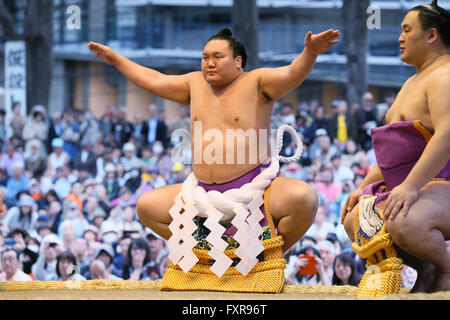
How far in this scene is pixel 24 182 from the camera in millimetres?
5855

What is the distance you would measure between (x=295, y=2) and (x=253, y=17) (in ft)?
5.54

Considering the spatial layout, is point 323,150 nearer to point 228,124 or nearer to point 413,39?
point 228,124

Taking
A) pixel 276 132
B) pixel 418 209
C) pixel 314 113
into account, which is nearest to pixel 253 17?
pixel 314 113

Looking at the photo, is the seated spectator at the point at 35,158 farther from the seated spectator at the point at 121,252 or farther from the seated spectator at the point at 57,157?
the seated spectator at the point at 121,252

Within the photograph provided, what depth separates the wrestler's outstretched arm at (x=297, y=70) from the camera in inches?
88.7

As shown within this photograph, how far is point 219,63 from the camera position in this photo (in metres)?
2.47

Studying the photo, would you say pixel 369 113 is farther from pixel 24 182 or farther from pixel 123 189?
pixel 24 182

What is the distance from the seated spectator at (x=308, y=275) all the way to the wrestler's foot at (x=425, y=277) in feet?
4.77

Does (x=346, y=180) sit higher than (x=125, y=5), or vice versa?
(x=125, y=5)

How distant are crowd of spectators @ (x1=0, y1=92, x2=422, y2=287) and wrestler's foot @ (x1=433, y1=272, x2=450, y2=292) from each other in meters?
0.73

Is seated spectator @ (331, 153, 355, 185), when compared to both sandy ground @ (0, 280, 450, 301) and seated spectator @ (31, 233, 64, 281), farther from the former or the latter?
sandy ground @ (0, 280, 450, 301)

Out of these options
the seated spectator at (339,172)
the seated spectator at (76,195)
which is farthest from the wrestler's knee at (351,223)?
the seated spectator at (76,195)

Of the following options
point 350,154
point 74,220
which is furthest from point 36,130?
point 350,154

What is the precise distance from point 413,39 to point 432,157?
445 mm
